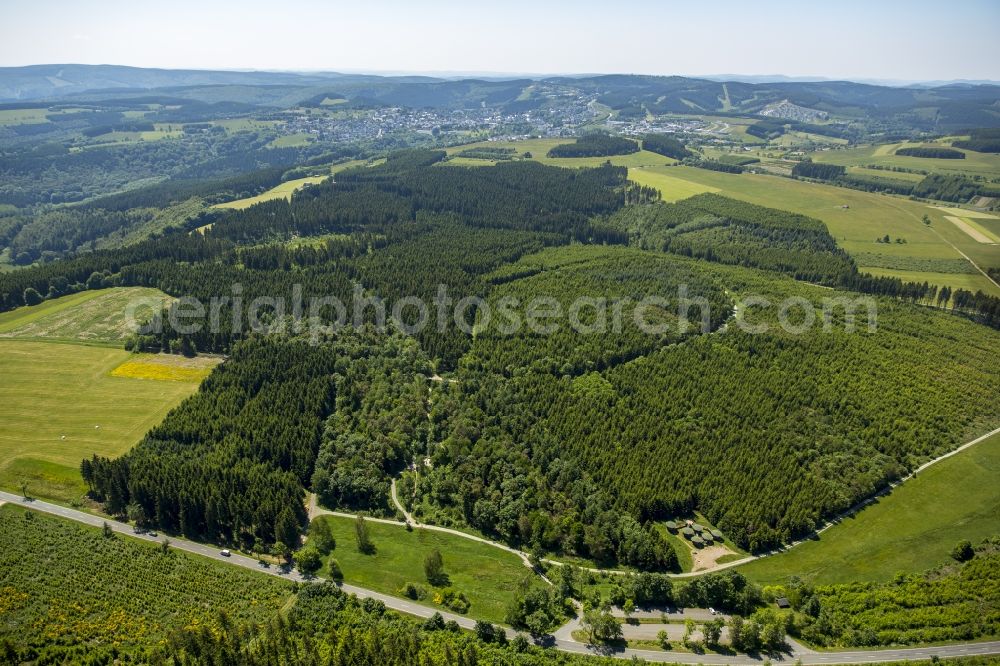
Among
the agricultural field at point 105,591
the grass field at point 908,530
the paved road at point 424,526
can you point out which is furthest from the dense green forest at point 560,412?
the agricultural field at point 105,591

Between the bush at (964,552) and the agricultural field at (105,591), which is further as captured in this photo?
the bush at (964,552)

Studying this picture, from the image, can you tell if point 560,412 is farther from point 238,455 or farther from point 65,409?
point 65,409

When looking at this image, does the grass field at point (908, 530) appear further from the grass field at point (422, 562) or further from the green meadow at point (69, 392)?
the green meadow at point (69, 392)

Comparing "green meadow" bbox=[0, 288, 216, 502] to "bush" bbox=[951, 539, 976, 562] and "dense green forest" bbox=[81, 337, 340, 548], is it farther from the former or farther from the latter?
"bush" bbox=[951, 539, 976, 562]

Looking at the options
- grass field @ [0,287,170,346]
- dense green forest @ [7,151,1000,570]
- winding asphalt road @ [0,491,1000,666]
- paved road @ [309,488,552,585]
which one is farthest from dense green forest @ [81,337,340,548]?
grass field @ [0,287,170,346]

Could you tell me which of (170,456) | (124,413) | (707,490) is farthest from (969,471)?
(124,413)

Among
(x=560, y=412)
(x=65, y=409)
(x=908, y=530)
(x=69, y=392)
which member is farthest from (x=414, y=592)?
(x=69, y=392)
